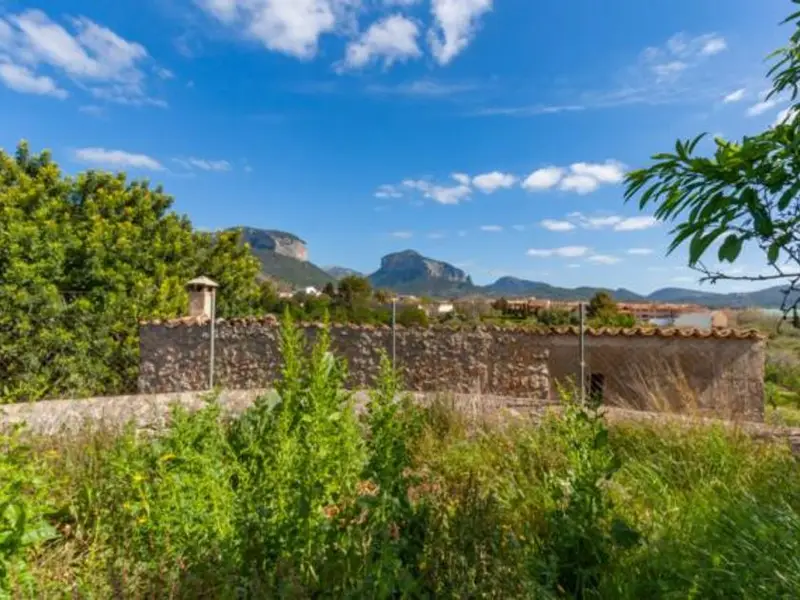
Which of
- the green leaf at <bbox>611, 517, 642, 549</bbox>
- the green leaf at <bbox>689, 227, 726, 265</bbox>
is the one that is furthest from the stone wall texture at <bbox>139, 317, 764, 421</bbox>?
the green leaf at <bbox>689, 227, 726, 265</bbox>

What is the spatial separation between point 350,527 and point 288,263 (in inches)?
2301

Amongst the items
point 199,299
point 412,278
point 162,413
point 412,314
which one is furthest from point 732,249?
point 412,278

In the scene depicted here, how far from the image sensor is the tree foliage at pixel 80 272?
841 centimetres

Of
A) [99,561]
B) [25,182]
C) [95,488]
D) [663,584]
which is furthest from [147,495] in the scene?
[25,182]

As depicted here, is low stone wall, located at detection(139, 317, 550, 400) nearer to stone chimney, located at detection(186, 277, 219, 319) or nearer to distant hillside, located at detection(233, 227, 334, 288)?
stone chimney, located at detection(186, 277, 219, 319)

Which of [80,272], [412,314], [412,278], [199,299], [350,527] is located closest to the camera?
[350,527]

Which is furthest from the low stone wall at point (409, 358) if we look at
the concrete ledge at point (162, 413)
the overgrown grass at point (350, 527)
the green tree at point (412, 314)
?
the green tree at point (412, 314)

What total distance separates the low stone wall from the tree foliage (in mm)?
855

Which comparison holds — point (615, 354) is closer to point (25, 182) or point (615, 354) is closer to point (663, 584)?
point (663, 584)

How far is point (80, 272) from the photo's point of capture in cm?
969

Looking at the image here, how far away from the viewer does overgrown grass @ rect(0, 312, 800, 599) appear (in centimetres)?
196

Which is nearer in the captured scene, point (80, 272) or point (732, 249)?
point (732, 249)

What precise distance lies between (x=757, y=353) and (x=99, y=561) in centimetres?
1015

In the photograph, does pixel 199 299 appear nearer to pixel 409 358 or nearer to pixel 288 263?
pixel 409 358
